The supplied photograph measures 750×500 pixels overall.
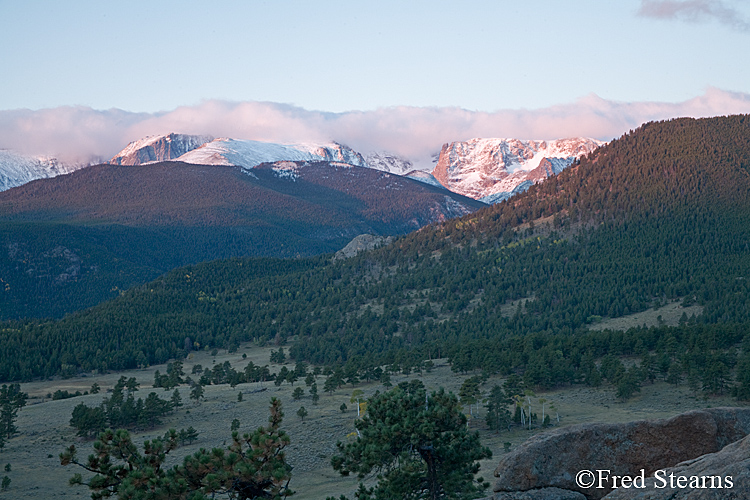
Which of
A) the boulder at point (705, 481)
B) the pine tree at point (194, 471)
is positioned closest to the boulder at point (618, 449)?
the boulder at point (705, 481)

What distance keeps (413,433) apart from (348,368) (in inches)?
3588

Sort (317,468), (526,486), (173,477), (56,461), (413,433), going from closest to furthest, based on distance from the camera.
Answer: (526,486) < (173,477) < (413,433) < (317,468) < (56,461)

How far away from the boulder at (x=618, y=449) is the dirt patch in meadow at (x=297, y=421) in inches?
1385

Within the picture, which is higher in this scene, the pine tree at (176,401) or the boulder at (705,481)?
the boulder at (705,481)

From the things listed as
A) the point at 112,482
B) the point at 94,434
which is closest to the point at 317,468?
the point at 94,434

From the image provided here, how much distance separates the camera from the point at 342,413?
9831 centimetres

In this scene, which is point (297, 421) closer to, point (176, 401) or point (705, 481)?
point (176, 401)

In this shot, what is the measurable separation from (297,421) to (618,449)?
75.8 meters

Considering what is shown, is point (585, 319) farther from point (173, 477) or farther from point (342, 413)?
point (173, 477)

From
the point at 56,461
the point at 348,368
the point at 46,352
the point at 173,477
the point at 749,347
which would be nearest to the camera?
the point at 173,477

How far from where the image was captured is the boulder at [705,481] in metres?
16.7

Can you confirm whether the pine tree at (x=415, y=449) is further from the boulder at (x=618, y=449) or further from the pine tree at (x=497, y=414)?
the pine tree at (x=497, y=414)

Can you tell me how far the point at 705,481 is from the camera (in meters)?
17.5

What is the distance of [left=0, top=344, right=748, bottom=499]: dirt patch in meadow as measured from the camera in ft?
235
